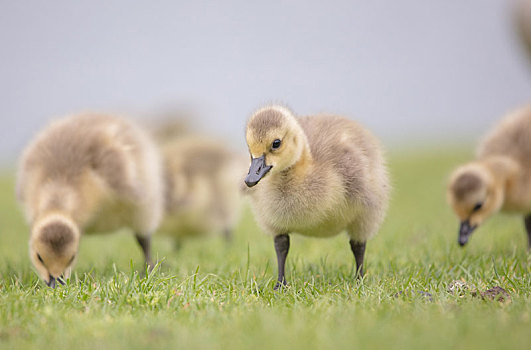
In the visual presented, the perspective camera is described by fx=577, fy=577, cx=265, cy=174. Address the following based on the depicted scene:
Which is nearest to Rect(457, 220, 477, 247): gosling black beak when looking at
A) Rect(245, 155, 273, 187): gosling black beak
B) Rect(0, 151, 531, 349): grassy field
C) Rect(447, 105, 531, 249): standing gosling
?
Rect(447, 105, 531, 249): standing gosling

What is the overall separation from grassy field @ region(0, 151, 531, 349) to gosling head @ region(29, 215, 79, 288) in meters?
0.14

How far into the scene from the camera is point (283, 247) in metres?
3.78

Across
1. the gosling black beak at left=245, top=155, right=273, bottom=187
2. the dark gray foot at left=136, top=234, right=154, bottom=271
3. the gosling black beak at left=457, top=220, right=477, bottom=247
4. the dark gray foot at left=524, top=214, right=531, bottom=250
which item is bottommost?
the dark gray foot at left=524, top=214, right=531, bottom=250

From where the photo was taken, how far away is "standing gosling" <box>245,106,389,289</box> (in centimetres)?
341

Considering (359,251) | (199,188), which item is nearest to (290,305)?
(359,251)

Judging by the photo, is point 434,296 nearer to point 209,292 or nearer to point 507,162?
point 209,292

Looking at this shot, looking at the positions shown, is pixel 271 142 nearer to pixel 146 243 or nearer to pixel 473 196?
pixel 146 243

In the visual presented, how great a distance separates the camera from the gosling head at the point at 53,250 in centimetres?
389

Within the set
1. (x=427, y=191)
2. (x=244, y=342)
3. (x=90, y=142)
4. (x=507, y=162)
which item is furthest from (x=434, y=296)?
(x=427, y=191)

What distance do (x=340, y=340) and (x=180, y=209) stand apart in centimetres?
401

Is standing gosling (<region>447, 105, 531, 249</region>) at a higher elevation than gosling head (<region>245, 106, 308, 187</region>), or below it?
below

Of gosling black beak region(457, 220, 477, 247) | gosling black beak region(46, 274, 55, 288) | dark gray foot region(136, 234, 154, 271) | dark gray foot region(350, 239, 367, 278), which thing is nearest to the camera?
gosling black beak region(46, 274, 55, 288)

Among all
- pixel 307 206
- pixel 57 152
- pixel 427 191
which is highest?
pixel 57 152

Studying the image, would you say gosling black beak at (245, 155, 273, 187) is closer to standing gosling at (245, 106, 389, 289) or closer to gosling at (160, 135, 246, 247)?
standing gosling at (245, 106, 389, 289)
